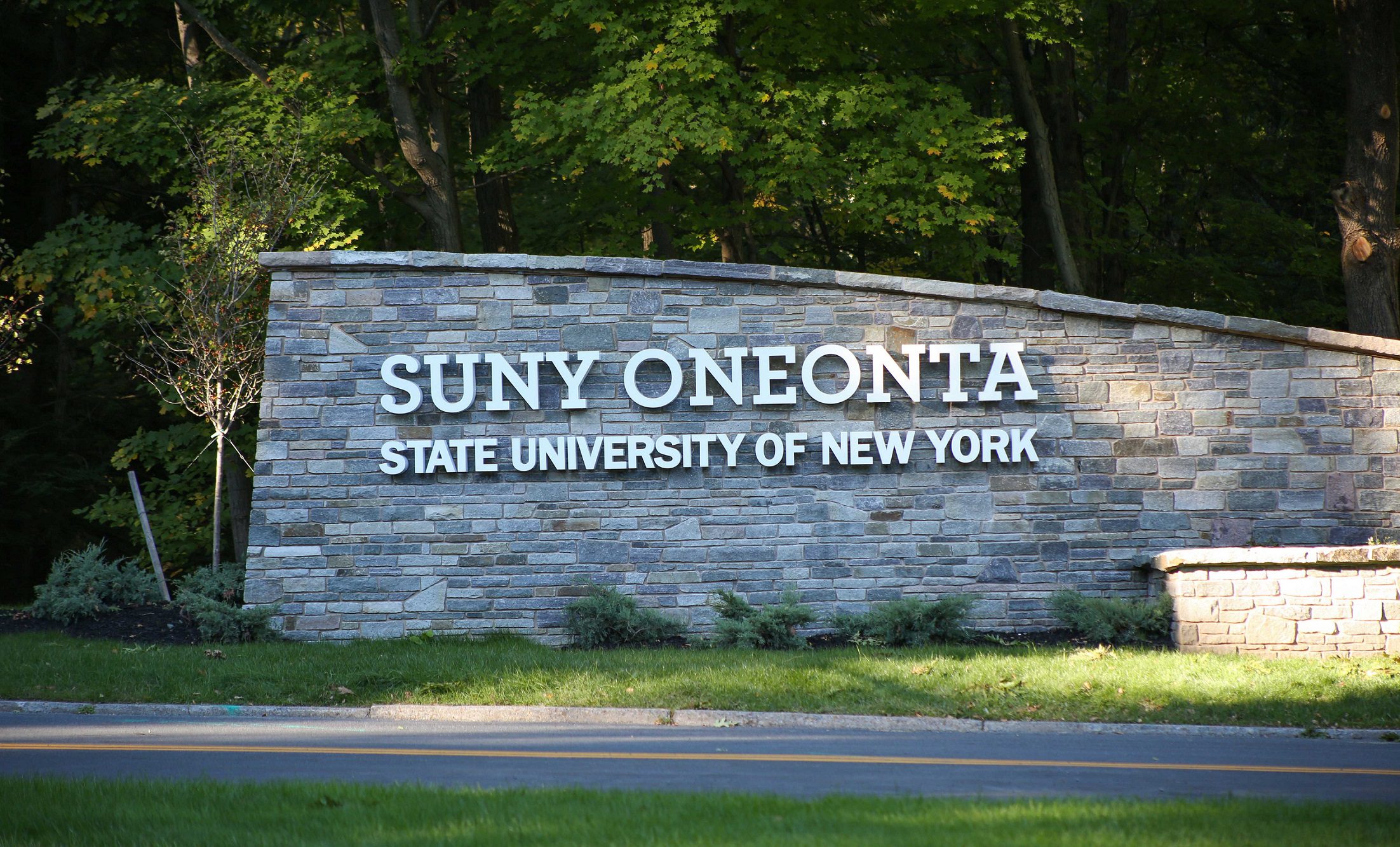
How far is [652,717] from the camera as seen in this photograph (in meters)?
8.88

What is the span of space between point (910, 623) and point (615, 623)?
2.82 m

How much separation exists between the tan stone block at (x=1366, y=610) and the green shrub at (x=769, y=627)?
4661 mm

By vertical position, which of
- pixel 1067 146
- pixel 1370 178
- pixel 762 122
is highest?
pixel 1067 146

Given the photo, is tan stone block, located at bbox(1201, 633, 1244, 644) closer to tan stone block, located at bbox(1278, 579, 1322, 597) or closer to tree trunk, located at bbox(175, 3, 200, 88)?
tan stone block, located at bbox(1278, 579, 1322, 597)

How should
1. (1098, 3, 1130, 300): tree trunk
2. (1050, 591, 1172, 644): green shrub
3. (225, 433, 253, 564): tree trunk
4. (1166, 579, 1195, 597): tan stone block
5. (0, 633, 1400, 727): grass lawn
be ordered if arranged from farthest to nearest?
1. (1098, 3, 1130, 300): tree trunk
2. (225, 433, 253, 564): tree trunk
3. (1050, 591, 1172, 644): green shrub
4. (1166, 579, 1195, 597): tan stone block
5. (0, 633, 1400, 727): grass lawn

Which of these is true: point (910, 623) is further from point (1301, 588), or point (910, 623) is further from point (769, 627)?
point (1301, 588)

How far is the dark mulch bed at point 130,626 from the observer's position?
11.9 m

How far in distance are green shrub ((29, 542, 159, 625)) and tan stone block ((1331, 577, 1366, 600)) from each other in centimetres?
1203

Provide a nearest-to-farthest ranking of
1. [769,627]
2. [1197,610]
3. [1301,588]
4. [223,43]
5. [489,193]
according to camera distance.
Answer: [1301,588], [1197,610], [769,627], [223,43], [489,193]

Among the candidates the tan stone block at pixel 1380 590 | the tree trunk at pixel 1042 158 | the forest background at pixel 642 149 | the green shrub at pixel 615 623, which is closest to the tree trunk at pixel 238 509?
the forest background at pixel 642 149

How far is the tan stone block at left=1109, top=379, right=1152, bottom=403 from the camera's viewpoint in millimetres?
12195

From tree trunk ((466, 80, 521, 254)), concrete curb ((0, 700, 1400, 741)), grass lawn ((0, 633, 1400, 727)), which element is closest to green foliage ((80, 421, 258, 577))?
tree trunk ((466, 80, 521, 254))

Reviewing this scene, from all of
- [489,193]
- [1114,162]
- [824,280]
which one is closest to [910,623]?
[824,280]

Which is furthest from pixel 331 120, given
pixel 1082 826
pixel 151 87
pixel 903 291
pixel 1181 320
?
pixel 1082 826
